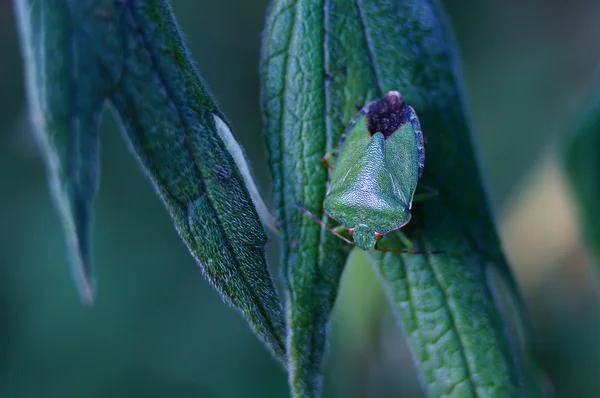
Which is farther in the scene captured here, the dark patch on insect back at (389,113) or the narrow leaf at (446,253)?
the dark patch on insect back at (389,113)

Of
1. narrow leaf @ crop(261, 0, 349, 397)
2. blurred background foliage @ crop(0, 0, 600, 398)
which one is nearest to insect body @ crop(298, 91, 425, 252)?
narrow leaf @ crop(261, 0, 349, 397)

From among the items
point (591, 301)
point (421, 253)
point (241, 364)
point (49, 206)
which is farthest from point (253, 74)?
point (421, 253)

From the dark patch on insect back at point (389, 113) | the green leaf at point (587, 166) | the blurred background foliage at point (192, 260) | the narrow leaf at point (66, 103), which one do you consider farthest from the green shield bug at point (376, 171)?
the blurred background foliage at point (192, 260)

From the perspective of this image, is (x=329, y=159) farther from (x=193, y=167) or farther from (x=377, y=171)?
(x=193, y=167)

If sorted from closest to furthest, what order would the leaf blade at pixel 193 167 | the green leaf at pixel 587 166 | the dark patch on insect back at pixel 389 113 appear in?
the leaf blade at pixel 193 167, the dark patch on insect back at pixel 389 113, the green leaf at pixel 587 166

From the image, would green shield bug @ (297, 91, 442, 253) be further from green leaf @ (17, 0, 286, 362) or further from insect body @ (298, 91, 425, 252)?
green leaf @ (17, 0, 286, 362)

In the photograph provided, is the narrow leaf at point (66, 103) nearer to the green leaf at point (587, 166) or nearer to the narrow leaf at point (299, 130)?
the narrow leaf at point (299, 130)
